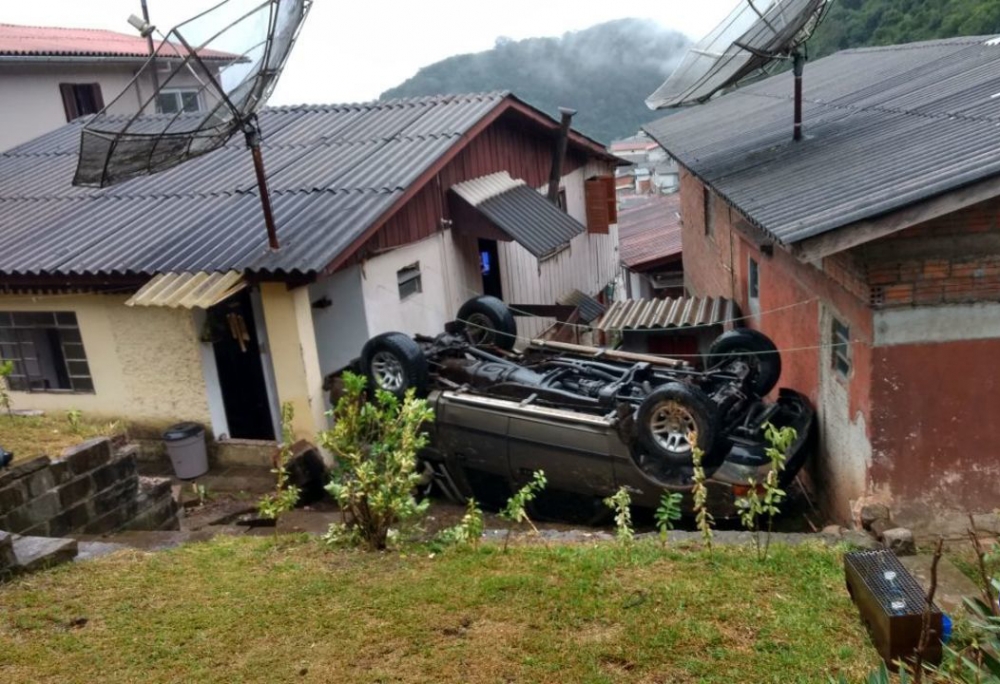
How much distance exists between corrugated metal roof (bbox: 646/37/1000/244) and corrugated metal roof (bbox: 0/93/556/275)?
4462mm

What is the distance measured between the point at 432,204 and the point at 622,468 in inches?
243

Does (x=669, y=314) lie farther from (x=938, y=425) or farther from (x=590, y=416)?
(x=938, y=425)

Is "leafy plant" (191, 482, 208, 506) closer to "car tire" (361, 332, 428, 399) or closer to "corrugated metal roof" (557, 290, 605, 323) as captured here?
"car tire" (361, 332, 428, 399)

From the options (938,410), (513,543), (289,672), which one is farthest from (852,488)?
(289,672)

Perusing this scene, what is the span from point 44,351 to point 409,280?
19.0ft

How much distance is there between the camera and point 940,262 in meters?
6.94

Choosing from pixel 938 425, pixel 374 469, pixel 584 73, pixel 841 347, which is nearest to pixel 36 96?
pixel 374 469

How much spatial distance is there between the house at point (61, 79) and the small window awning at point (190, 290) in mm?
8848

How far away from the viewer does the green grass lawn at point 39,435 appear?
781cm

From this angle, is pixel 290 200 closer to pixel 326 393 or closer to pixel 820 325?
pixel 326 393

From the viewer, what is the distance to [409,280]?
41.8 ft

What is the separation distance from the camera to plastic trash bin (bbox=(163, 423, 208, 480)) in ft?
37.2

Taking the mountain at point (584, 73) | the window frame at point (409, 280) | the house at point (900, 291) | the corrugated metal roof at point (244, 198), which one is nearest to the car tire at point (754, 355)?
the house at point (900, 291)

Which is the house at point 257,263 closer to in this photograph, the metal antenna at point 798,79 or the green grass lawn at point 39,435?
the green grass lawn at point 39,435
